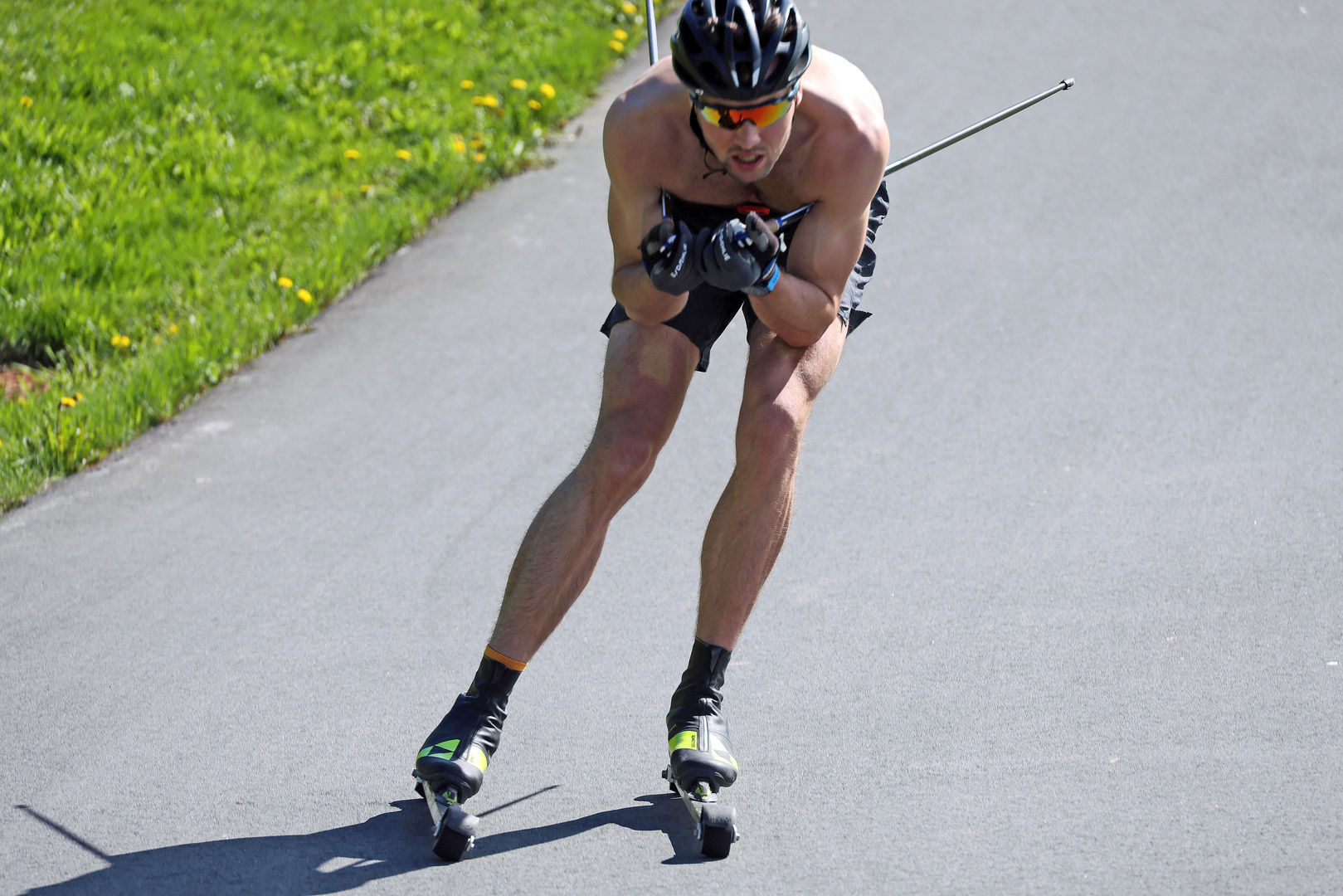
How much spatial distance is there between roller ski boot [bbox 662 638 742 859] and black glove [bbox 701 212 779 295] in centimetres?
100

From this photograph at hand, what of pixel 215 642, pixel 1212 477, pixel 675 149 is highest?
pixel 675 149

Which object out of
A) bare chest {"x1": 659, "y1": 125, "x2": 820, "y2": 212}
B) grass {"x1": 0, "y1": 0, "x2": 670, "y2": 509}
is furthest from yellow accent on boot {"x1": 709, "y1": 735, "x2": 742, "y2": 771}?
grass {"x1": 0, "y1": 0, "x2": 670, "y2": 509}

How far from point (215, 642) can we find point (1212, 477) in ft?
11.9

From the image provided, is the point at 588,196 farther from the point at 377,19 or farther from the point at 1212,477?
the point at 1212,477

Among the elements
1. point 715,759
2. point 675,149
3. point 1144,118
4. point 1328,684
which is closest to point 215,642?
point 715,759

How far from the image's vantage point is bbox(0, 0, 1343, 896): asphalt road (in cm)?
318

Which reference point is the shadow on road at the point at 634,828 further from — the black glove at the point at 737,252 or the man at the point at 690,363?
the black glove at the point at 737,252

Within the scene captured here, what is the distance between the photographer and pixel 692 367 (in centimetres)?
354

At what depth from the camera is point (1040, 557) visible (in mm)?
4422

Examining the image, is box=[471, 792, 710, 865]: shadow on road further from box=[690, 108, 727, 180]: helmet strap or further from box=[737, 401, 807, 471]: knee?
box=[690, 108, 727, 180]: helmet strap

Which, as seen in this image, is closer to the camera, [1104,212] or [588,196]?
[1104,212]

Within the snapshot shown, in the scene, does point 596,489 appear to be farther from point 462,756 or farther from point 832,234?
point 832,234

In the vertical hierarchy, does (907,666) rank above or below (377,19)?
below

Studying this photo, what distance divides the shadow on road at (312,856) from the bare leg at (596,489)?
477 mm
